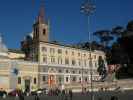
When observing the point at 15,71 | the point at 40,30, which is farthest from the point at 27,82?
the point at 40,30

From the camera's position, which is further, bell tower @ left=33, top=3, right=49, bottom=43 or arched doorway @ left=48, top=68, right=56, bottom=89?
bell tower @ left=33, top=3, right=49, bottom=43

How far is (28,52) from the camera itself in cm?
9088

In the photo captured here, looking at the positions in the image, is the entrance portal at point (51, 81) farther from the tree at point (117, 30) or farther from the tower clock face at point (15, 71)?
the tree at point (117, 30)

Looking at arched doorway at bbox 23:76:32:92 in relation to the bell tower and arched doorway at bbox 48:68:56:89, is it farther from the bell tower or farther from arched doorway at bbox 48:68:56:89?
the bell tower

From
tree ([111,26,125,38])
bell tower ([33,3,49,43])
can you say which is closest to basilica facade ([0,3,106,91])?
bell tower ([33,3,49,43])

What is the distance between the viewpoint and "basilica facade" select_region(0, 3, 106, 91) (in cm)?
7822

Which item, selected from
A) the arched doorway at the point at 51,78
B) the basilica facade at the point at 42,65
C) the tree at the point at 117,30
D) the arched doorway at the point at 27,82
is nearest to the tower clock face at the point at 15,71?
the basilica facade at the point at 42,65

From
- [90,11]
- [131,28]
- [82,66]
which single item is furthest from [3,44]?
[90,11]

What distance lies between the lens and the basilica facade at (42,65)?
78219mm

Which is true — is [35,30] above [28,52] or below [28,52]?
above

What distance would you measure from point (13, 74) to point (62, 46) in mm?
18229

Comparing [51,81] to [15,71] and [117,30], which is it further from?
[117,30]

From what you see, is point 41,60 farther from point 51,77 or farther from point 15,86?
point 15,86

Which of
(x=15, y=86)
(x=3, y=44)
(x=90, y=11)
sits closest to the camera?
(x=90, y=11)
